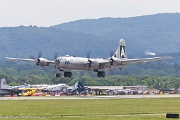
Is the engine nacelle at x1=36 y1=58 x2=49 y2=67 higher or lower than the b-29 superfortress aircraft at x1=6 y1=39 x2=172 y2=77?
higher

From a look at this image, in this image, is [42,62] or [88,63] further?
[42,62]

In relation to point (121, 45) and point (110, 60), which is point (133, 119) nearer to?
point (110, 60)

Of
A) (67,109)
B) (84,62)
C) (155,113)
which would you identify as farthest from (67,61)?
(155,113)

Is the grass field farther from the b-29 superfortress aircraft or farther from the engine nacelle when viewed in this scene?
the engine nacelle

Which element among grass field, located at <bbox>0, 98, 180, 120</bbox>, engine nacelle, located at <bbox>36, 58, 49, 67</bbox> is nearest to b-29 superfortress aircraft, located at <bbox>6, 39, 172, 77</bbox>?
engine nacelle, located at <bbox>36, 58, 49, 67</bbox>

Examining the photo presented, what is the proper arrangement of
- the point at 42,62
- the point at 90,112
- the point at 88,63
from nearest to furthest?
the point at 90,112 → the point at 88,63 → the point at 42,62

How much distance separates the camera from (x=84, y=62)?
13200 cm

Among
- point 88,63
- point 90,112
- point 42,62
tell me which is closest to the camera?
point 90,112

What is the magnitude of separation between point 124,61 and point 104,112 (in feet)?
157

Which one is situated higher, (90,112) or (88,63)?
(88,63)

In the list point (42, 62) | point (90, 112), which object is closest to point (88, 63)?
point (42, 62)

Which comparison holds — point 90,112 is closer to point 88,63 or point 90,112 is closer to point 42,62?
point 88,63

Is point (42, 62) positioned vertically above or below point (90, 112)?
above

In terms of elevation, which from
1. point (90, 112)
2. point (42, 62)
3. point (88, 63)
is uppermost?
point (42, 62)
